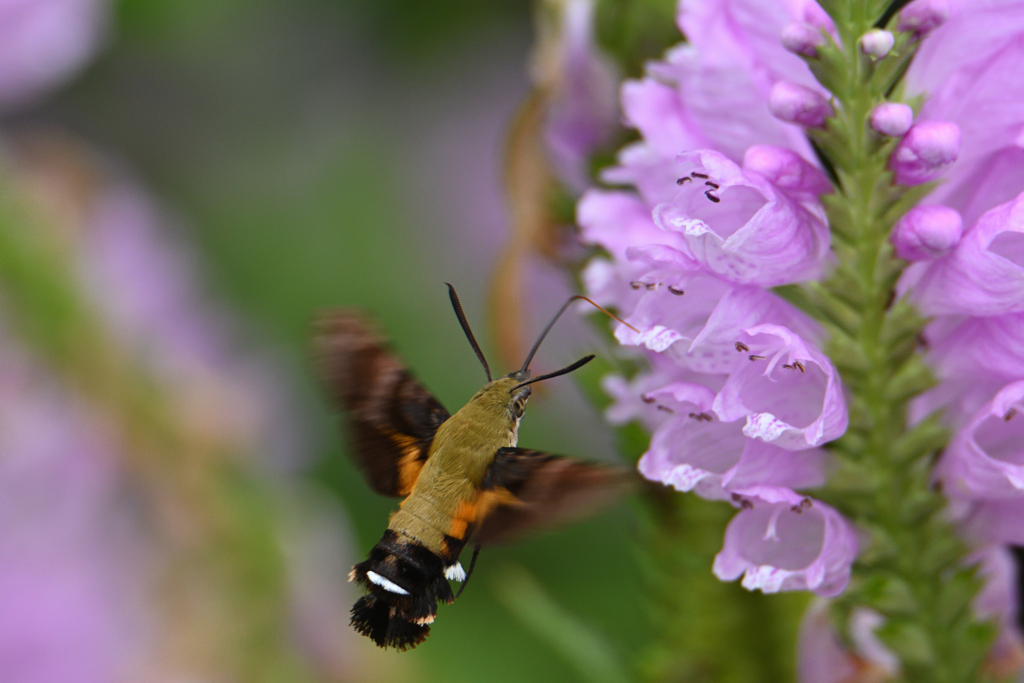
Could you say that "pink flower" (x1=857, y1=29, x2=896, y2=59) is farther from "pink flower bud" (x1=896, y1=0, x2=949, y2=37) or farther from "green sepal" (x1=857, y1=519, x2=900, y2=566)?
"green sepal" (x1=857, y1=519, x2=900, y2=566)

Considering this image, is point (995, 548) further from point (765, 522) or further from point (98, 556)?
point (98, 556)

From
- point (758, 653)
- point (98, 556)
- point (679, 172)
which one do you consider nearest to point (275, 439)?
point (98, 556)

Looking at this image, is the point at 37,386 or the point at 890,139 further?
the point at 37,386

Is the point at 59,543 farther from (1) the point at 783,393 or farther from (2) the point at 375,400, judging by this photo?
(1) the point at 783,393

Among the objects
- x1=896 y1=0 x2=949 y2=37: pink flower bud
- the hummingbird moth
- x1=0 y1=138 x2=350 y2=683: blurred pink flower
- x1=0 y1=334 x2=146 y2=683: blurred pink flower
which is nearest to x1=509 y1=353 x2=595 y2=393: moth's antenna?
the hummingbird moth

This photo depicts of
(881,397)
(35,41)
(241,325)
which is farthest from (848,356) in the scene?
(241,325)

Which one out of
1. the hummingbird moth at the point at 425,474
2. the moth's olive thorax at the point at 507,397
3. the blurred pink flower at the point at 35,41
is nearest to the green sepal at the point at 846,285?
the hummingbird moth at the point at 425,474

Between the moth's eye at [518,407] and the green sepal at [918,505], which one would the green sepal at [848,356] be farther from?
the moth's eye at [518,407]

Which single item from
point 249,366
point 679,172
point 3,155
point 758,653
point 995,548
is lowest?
point 249,366
